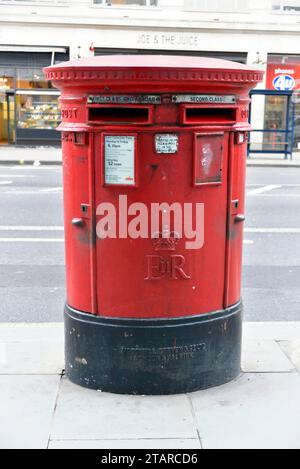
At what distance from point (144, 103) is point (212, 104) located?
401mm

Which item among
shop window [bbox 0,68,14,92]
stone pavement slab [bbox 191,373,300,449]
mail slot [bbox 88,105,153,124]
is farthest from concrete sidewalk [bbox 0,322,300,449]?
shop window [bbox 0,68,14,92]

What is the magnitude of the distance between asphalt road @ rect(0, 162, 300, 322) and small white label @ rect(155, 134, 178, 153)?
2.68m

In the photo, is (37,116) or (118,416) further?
(37,116)

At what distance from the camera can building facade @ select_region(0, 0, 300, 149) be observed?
24031mm

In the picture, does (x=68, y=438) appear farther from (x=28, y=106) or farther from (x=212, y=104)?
(x=28, y=106)

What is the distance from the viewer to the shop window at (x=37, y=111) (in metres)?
23.4

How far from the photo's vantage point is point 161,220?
3562mm

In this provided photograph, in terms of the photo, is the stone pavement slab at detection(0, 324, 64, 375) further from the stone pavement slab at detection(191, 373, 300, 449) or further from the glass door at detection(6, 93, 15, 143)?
the glass door at detection(6, 93, 15, 143)

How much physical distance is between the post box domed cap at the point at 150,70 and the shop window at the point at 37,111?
2047cm

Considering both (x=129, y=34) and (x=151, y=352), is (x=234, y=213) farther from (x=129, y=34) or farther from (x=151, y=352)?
(x=129, y=34)

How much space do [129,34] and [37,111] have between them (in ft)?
15.7

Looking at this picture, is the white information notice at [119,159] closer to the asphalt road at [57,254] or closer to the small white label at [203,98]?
the small white label at [203,98]

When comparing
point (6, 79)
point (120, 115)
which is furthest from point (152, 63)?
point (6, 79)

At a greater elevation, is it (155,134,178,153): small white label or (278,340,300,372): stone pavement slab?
(155,134,178,153): small white label
